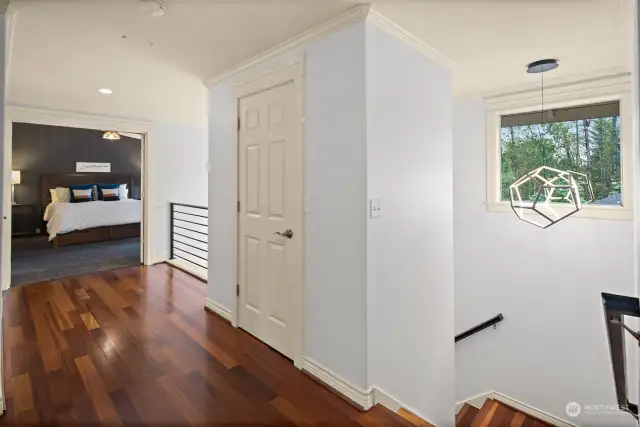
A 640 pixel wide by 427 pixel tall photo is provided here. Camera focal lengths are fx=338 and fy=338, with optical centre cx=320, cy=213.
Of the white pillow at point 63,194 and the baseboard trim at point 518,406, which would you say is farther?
the white pillow at point 63,194

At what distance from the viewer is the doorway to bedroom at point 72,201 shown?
5.50 m

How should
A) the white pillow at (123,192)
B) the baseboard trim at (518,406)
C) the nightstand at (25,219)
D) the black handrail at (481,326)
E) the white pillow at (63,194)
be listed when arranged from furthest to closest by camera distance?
1. the white pillow at (123,192)
2. the white pillow at (63,194)
3. the nightstand at (25,219)
4. the black handrail at (481,326)
5. the baseboard trim at (518,406)

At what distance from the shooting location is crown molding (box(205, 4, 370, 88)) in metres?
1.90

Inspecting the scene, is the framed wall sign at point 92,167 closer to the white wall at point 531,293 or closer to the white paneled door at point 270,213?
the white paneled door at point 270,213

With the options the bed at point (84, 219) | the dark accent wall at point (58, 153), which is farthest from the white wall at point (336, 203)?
the dark accent wall at point (58, 153)

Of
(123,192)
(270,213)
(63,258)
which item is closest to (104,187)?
(123,192)

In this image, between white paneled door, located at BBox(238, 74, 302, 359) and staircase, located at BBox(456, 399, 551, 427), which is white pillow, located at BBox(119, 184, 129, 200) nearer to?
white paneled door, located at BBox(238, 74, 302, 359)

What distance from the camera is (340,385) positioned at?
2.04 metres

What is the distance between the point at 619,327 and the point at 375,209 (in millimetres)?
1206

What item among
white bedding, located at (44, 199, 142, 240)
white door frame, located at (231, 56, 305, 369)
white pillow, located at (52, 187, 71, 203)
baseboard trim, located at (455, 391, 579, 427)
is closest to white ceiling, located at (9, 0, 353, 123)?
white door frame, located at (231, 56, 305, 369)

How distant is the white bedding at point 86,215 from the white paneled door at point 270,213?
479cm

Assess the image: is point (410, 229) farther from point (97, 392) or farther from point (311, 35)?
point (97, 392)

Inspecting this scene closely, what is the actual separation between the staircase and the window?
7.10ft

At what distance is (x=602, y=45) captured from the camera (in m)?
2.41
